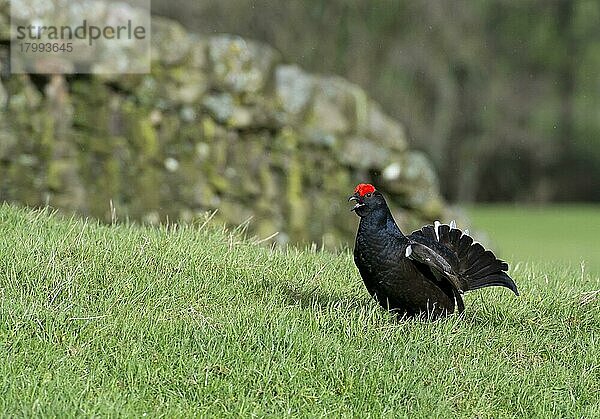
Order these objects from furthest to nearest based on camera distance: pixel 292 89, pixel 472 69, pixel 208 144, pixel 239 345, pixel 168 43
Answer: pixel 472 69, pixel 292 89, pixel 208 144, pixel 168 43, pixel 239 345

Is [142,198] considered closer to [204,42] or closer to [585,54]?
[204,42]

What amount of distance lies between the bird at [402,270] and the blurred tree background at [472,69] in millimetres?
16018

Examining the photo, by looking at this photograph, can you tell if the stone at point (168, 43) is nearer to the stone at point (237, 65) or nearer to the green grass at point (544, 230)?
the stone at point (237, 65)

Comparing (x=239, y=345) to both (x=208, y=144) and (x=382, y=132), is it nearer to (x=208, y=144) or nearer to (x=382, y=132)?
(x=208, y=144)

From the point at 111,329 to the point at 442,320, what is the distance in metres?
1.75

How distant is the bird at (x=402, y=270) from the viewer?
4922 mm

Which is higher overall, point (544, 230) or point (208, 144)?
point (208, 144)

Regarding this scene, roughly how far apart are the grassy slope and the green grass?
30.6ft

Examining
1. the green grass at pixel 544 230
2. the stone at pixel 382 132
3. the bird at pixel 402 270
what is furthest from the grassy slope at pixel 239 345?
the green grass at pixel 544 230

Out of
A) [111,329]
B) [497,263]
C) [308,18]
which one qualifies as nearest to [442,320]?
[497,263]

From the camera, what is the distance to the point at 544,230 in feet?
72.8

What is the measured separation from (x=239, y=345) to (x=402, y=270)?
1.00 meters

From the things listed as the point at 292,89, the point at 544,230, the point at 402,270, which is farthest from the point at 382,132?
the point at 544,230

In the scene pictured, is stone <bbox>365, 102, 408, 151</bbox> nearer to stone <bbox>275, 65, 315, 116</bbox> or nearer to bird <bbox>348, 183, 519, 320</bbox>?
stone <bbox>275, 65, 315, 116</bbox>
